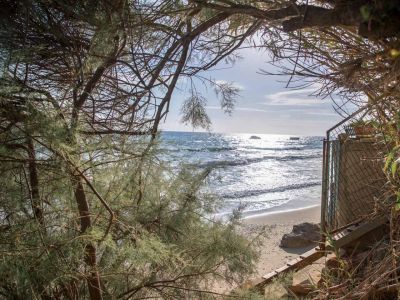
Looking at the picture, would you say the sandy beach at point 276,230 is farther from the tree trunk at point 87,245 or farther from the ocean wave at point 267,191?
the ocean wave at point 267,191

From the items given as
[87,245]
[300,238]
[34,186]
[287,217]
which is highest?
[34,186]

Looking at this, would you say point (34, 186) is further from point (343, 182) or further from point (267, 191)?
point (267, 191)

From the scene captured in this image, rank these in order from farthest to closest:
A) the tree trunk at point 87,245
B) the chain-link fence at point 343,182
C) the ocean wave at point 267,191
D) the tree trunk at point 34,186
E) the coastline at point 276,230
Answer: the ocean wave at point 267,191, the coastline at point 276,230, the chain-link fence at point 343,182, the tree trunk at point 87,245, the tree trunk at point 34,186

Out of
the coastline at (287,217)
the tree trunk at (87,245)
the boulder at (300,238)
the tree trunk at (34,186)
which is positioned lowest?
the coastline at (287,217)

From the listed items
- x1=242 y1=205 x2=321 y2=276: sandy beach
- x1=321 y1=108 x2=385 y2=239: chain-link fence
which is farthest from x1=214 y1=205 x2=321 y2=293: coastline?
x1=321 y1=108 x2=385 y2=239: chain-link fence

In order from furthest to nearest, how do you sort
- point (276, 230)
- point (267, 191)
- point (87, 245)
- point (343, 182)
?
point (267, 191) → point (276, 230) → point (343, 182) → point (87, 245)

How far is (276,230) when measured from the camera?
9.95m

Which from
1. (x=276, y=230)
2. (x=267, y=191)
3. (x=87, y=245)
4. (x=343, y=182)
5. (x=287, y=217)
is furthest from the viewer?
(x=267, y=191)

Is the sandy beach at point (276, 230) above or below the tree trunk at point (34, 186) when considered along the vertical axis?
below

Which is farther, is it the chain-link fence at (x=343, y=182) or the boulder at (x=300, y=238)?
the boulder at (x=300, y=238)

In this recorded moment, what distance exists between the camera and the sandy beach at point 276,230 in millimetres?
6949

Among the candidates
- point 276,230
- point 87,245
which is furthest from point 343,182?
point 276,230

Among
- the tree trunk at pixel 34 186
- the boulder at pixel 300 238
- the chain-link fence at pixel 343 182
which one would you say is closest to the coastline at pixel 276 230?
the boulder at pixel 300 238

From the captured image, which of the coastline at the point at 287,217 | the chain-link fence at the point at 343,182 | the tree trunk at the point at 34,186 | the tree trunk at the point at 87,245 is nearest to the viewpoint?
the tree trunk at the point at 34,186
